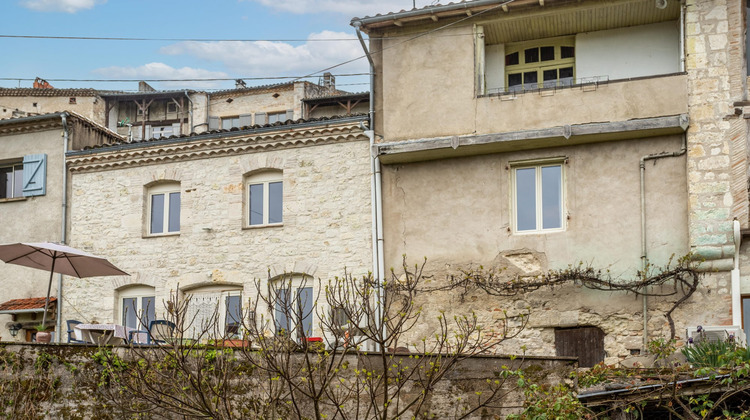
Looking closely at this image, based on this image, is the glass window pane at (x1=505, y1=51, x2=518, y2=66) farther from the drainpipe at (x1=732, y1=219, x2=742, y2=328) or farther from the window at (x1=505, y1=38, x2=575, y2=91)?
the drainpipe at (x1=732, y1=219, x2=742, y2=328)

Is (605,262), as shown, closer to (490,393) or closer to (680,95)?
(680,95)

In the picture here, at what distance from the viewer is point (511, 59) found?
17.5 metres

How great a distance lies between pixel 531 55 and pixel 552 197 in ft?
9.36

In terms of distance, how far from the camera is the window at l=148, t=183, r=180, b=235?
1894 cm

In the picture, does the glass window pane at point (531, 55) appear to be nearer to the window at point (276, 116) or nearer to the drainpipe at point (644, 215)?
the drainpipe at point (644, 215)

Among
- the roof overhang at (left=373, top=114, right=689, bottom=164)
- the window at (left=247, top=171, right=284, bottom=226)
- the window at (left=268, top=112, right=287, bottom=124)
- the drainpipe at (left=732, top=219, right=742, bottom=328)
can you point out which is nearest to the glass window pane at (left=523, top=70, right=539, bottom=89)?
the roof overhang at (left=373, top=114, right=689, bottom=164)

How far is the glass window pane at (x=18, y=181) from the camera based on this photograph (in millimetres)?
20266

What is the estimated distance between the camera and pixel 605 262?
15.5 metres

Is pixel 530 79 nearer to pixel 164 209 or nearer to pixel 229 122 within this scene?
pixel 164 209

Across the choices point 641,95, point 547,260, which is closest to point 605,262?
point 547,260

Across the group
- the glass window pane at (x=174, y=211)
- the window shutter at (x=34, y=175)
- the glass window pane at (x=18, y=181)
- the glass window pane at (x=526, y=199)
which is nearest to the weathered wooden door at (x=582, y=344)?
the glass window pane at (x=526, y=199)

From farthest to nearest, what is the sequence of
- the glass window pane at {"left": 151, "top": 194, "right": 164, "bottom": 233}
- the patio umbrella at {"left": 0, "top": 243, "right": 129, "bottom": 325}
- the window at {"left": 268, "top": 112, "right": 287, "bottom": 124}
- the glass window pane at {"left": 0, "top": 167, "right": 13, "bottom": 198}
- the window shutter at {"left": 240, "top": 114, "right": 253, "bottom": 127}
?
the window shutter at {"left": 240, "top": 114, "right": 253, "bottom": 127}
the window at {"left": 268, "top": 112, "right": 287, "bottom": 124}
the glass window pane at {"left": 0, "top": 167, "right": 13, "bottom": 198}
the glass window pane at {"left": 151, "top": 194, "right": 164, "bottom": 233}
the patio umbrella at {"left": 0, "top": 243, "right": 129, "bottom": 325}

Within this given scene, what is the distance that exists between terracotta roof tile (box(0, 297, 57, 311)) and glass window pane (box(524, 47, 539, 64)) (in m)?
10.2

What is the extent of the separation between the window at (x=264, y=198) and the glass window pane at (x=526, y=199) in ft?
14.8
